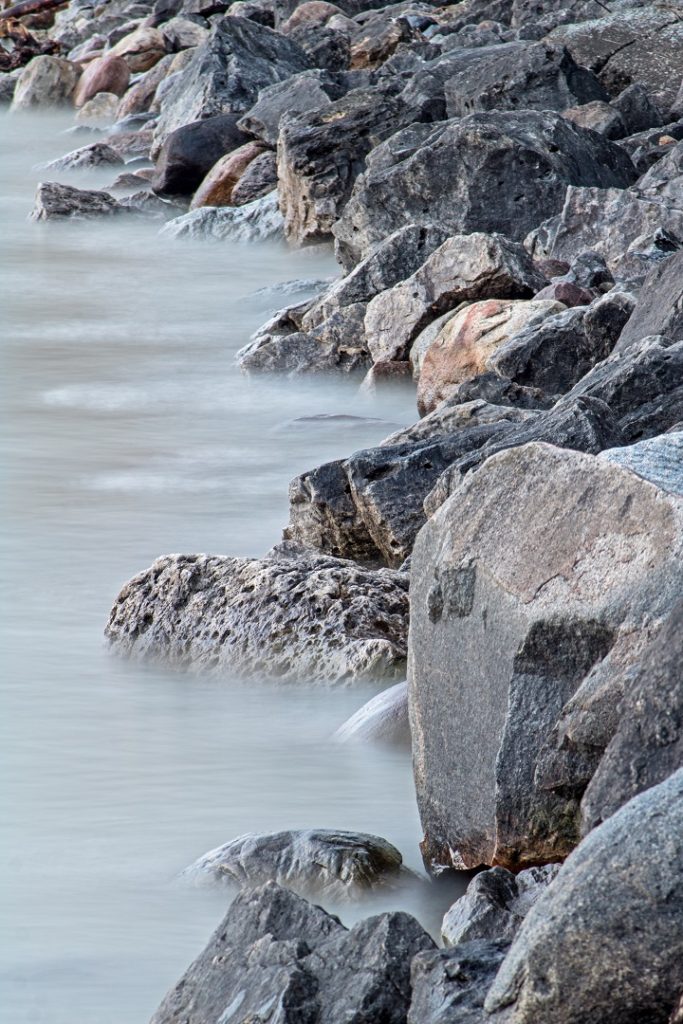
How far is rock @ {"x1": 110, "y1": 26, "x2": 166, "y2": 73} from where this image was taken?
23.4 metres

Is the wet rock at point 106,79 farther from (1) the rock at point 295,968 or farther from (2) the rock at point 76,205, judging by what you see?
(1) the rock at point 295,968

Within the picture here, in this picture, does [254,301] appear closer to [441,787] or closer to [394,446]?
[394,446]

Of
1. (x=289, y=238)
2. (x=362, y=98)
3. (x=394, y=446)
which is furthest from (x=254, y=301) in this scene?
(x=394, y=446)

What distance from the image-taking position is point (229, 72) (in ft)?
57.2

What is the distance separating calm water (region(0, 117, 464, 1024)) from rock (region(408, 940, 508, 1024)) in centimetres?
98

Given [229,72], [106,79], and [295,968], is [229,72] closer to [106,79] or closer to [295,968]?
[106,79]

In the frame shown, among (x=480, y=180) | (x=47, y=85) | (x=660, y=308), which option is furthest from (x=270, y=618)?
(x=47, y=85)

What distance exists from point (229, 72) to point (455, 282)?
9388mm

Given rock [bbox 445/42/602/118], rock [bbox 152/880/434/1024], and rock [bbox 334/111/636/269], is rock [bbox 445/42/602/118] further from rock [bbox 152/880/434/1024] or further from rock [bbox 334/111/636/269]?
rock [bbox 152/880/434/1024]

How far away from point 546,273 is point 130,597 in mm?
4469

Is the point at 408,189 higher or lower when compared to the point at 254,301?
higher

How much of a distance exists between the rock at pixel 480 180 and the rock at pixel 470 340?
255cm

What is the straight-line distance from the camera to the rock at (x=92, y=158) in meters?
18.6

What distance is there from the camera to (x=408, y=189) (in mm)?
11195
